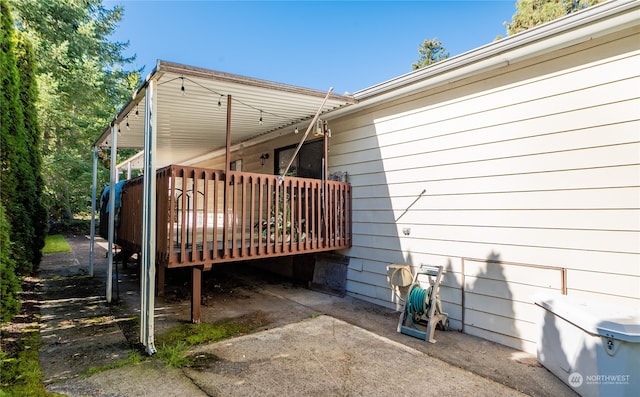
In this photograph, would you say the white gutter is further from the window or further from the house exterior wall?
the window

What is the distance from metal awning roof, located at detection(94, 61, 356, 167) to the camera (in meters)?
3.33

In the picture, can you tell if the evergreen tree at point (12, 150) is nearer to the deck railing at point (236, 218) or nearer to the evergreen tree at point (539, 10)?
the deck railing at point (236, 218)

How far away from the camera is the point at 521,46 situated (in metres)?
3.17

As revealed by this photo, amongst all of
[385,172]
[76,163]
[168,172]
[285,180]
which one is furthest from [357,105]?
[76,163]

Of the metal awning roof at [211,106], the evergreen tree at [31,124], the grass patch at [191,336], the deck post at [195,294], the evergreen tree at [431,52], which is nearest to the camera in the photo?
the grass patch at [191,336]

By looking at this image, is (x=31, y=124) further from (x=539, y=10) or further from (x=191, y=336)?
(x=539, y=10)

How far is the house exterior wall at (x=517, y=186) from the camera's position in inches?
110

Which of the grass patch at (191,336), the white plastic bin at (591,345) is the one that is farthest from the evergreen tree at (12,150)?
the white plastic bin at (591,345)

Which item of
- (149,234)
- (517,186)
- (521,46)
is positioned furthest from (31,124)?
(517,186)

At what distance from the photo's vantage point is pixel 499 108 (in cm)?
355

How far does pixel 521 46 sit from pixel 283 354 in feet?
12.8

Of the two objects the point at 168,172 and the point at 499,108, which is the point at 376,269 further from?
the point at 168,172

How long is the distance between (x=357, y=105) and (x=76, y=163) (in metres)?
12.7

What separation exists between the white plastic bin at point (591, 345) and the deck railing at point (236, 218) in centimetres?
288
